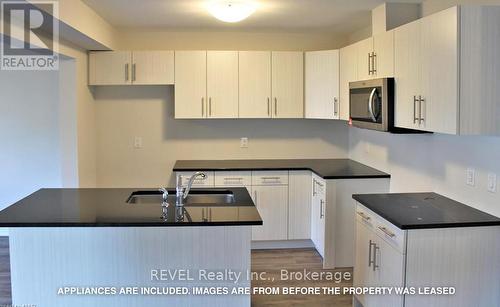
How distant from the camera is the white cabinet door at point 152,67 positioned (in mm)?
5133

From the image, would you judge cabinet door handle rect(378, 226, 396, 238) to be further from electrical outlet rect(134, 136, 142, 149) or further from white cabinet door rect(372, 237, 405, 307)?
electrical outlet rect(134, 136, 142, 149)

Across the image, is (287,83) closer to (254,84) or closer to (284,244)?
(254,84)

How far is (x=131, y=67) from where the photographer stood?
5129 millimetres

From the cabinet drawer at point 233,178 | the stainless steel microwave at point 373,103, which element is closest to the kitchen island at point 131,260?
the stainless steel microwave at point 373,103

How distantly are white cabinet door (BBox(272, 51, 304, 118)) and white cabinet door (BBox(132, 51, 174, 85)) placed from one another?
108 cm

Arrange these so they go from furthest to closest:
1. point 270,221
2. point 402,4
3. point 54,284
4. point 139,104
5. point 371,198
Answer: point 139,104 < point 270,221 < point 402,4 < point 371,198 < point 54,284

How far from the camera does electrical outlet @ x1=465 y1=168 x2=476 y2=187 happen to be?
3186 mm

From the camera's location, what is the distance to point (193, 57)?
515cm

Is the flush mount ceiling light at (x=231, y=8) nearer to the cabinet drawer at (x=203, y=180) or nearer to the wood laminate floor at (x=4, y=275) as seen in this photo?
the cabinet drawer at (x=203, y=180)

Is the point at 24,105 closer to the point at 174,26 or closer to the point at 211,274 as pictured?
the point at 174,26

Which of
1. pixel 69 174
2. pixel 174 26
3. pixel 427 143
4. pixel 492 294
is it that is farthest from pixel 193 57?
pixel 492 294

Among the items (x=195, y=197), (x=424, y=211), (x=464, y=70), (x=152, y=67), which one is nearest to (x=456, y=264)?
(x=424, y=211)

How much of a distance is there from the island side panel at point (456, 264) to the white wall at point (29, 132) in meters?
4.09

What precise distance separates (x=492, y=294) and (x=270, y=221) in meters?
2.52
